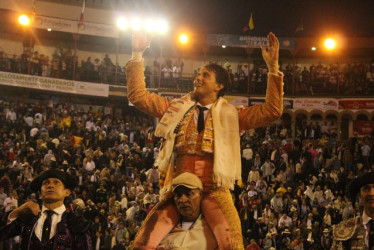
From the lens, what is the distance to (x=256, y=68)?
30844 millimetres

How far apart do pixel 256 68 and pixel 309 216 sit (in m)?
16.4

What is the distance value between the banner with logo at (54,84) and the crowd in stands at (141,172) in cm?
217

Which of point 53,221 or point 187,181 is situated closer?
point 187,181

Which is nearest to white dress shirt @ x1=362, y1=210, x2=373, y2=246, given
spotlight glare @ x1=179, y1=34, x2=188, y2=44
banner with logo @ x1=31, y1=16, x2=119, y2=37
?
spotlight glare @ x1=179, y1=34, x2=188, y2=44

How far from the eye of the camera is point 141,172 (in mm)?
19109

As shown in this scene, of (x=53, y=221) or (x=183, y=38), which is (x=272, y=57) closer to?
(x=53, y=221)

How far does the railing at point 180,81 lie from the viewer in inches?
1109

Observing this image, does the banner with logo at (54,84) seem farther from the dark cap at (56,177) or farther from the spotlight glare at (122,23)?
the dark cap at (56,177)

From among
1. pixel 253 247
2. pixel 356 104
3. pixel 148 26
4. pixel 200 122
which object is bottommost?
pixel 253 247

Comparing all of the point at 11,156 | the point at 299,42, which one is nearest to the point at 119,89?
the point at 299,42

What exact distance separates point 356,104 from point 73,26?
14885 mm

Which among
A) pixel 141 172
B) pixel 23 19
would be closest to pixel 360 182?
pixel 141 172

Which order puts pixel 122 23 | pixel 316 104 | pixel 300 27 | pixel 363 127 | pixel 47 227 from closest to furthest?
pixel 47 227 → pixel 122 23 → pixel 316 104 → pixel 363 127 → pixel 300 27

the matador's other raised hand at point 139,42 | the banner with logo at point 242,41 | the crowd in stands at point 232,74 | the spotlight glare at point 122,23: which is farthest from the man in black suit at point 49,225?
the banner with logo at point 242,41
